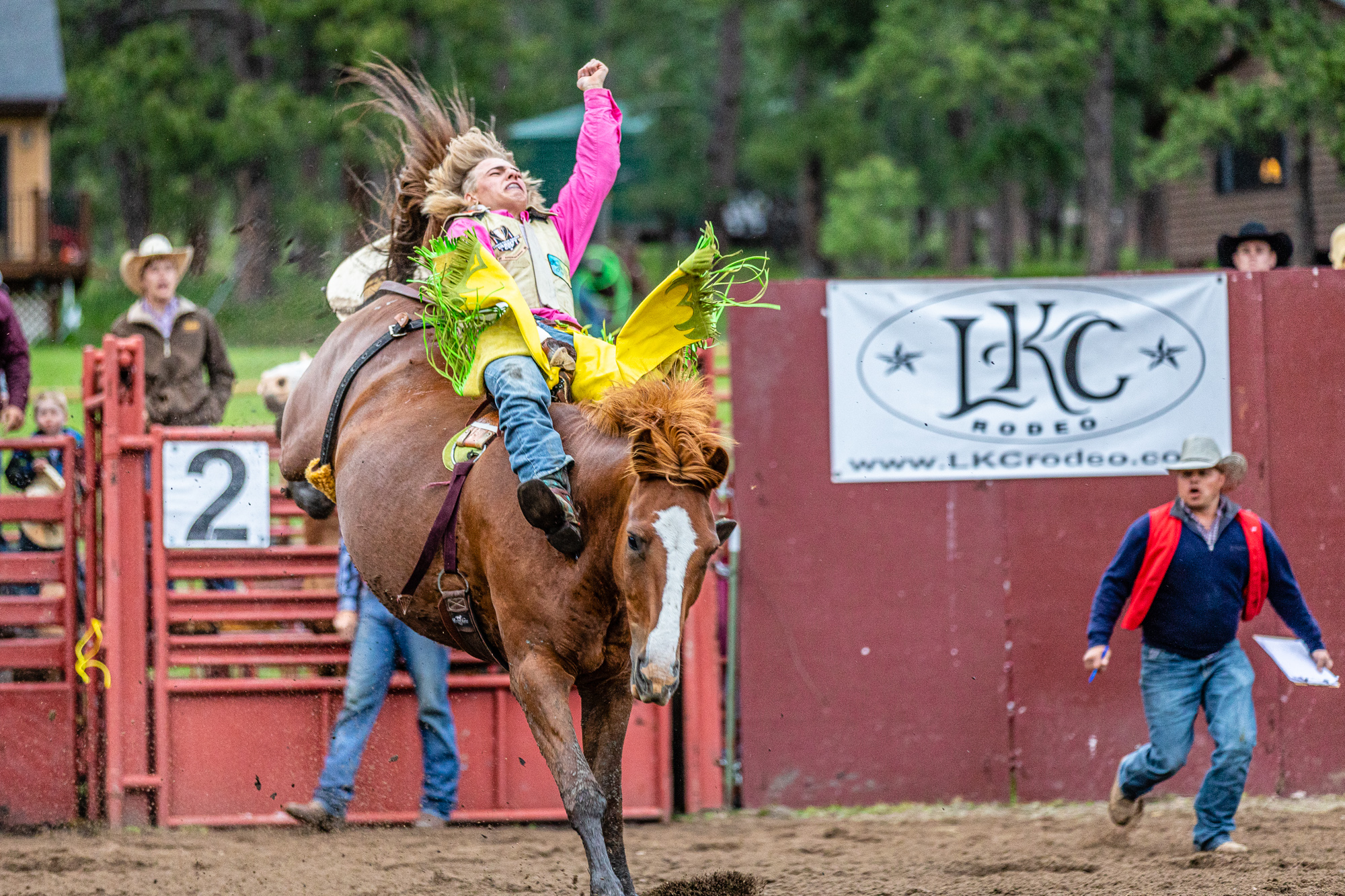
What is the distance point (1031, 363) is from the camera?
753 cm

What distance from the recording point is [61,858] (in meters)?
6.37

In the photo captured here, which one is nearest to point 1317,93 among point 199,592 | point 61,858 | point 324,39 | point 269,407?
point 269,407

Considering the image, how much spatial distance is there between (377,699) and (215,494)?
1289 millimetres

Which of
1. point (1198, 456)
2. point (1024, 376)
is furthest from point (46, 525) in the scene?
point (1198, 456)

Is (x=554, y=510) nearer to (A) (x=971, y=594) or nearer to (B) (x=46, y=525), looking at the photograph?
(A) (x=971, y=594)

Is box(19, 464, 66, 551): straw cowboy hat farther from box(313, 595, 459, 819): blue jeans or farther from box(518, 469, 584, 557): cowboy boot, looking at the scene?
box(518, 469, 584, 557): cowboy boot

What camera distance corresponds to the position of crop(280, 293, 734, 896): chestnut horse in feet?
13.7

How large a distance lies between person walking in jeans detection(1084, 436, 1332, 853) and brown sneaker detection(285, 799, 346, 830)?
3.52 m

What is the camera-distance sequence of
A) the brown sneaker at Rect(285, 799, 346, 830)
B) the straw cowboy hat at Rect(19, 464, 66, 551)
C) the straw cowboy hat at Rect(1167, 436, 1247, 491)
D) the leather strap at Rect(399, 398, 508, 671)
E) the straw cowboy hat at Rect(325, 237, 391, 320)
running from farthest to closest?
the straw cowboy hat at Rect(19, 464, 66, 551)
the brown sneaker at Rect(285, 799, 346, 830)
the straw cowboy hat at Rect(325, 237, 391, 320)
the straw cowboy hat at Rect(1167, 436, 1247, 491)
the leather strap at Rect(399, 398, 508, 671)

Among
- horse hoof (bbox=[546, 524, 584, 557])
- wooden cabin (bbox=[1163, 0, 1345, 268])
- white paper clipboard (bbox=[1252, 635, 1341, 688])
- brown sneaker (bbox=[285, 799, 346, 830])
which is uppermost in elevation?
wooden cabin (bbox=[1163, 0, 1345, 268])

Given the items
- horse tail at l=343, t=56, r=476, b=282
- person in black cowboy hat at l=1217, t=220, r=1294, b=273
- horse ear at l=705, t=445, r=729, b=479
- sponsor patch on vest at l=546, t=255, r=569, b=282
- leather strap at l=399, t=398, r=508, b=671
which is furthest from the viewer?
person in black cowboy hat at l=1217, t=220, r=1294, b=273

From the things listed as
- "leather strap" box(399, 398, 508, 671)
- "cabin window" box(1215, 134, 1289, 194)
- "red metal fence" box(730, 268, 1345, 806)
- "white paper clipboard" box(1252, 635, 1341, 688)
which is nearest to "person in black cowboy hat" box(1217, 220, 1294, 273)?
"red metal fence" box(730, 268, 1345, 806)

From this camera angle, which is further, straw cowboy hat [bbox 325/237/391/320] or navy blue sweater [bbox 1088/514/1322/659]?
straw cowboy hat [bbox 325/237/391/320]

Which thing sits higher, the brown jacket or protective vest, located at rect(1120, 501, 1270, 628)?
the brown jacket
